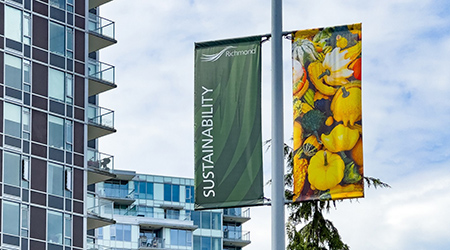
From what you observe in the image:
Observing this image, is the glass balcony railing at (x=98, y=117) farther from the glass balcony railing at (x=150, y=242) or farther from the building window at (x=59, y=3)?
the glass balcony railing at (x=150, y=242)

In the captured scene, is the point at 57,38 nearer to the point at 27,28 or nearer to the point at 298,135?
the point at 27,28

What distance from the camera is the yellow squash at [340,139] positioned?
15852 millimetres

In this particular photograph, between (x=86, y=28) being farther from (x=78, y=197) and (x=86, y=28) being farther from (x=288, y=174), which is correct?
(x=288, y=174)

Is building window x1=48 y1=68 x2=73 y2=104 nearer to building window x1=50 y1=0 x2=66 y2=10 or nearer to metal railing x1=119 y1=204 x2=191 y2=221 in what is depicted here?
building window x1=50 y1=0 x2=66 y2=10

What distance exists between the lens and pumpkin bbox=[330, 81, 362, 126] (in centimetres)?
1584

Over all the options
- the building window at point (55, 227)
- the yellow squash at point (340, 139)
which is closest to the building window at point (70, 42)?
the building window at point (55, 227)

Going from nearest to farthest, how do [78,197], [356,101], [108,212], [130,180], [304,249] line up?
[356,101], [304,249], [78,197], [108,212], [130,180]

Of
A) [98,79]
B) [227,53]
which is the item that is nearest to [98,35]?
[98,79]

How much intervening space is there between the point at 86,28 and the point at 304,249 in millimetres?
27150

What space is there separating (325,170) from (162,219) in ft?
325

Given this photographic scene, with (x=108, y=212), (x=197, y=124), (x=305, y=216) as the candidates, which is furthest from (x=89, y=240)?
(x=197, y=124)

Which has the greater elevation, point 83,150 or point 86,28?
point 86,28

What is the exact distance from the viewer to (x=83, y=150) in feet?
186

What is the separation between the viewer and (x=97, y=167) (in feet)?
193
